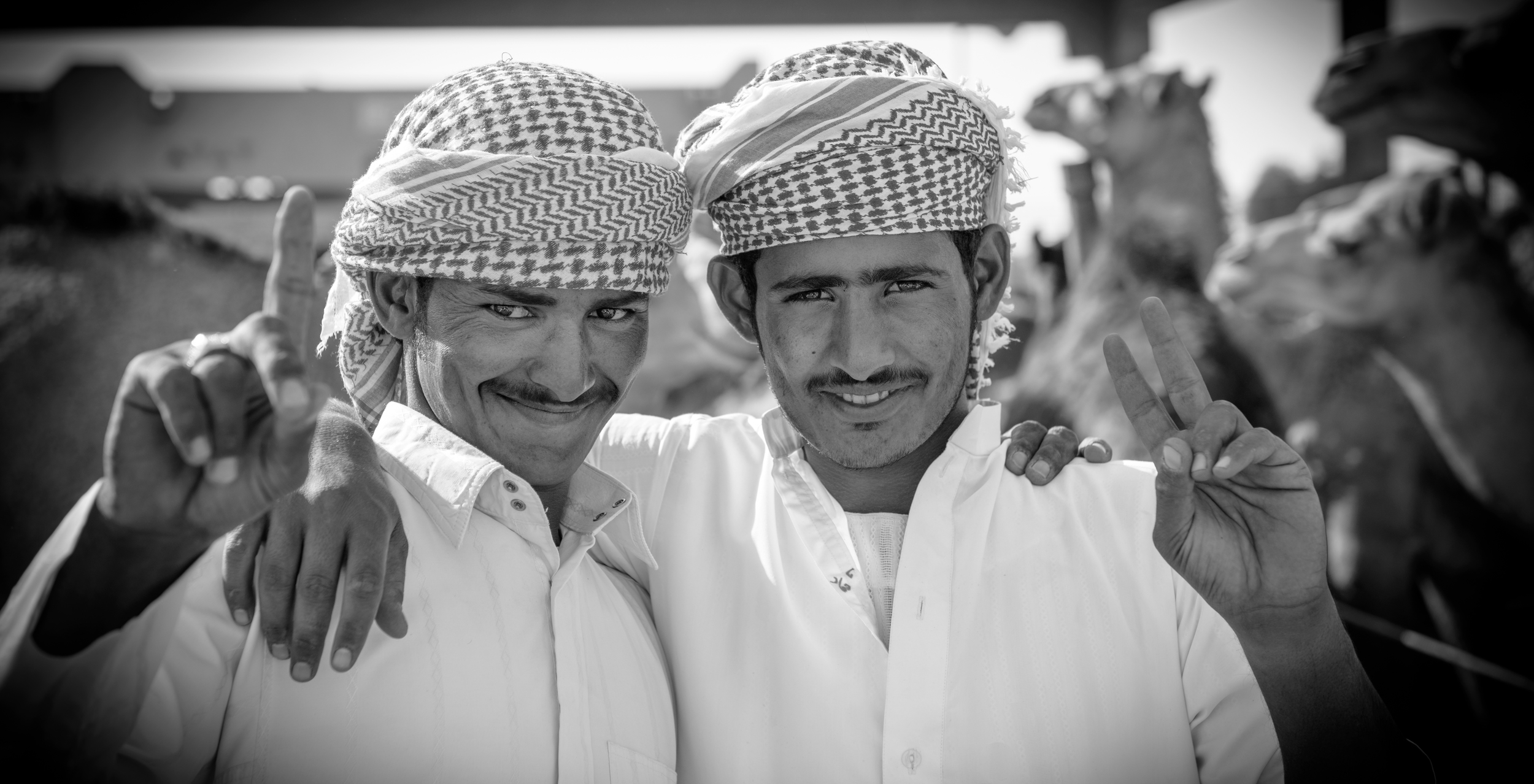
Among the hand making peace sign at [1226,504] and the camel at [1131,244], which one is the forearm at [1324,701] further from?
the camel at [1131,244]

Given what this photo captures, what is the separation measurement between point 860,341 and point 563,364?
55 centimetres

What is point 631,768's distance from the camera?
1779 millimetres

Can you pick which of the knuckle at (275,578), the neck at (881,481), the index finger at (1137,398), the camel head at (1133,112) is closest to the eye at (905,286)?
the neck at (881,481)

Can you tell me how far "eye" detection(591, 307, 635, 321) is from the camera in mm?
1893

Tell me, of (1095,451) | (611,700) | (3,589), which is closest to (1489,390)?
(1095,451)

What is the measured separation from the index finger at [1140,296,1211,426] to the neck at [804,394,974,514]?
541 mm

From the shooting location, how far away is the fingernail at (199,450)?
1198 mm

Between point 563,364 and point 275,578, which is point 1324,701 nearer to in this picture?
point 563,364

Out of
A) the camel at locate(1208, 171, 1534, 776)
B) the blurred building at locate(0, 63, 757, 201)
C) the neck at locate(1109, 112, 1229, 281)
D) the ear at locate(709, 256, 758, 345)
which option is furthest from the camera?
the blurred building at locate(0, 63, 757, 201)

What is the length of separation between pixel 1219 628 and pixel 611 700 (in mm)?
1037

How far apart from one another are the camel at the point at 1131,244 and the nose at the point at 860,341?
169 inches

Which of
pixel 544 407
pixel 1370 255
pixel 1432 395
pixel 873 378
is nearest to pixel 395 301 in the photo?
pixel 544 407

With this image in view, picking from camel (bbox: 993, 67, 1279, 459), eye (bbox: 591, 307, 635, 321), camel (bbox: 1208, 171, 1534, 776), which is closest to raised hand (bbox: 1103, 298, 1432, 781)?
eye (bbox: 591, 307, 635, 321)

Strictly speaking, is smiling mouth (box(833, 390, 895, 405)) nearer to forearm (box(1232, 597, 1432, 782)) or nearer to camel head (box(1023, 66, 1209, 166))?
forearm (box(1232, 597, 1432, 782))
